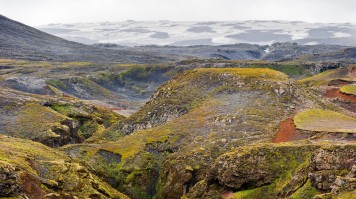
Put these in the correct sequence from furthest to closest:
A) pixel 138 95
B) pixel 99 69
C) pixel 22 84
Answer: pixel 99 69 → pixel 138 95 → pixel 22 84

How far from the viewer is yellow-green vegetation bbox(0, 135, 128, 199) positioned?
70.1ft

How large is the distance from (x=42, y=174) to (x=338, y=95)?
109ft

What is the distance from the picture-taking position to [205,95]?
4341 centimetres

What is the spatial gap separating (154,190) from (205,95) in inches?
552

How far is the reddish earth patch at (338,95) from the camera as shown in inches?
1758

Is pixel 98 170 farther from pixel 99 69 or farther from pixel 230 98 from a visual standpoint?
pixel 99 69

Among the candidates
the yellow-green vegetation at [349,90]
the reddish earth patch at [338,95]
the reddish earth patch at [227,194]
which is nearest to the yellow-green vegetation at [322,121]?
the reddish earth patch at [227,194]

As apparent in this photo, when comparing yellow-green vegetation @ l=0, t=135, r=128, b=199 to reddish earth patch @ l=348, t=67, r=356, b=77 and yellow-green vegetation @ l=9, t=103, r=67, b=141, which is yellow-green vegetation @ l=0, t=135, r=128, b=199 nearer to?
yellow-green vegetation @ l=9, t=103, r=67, b=141

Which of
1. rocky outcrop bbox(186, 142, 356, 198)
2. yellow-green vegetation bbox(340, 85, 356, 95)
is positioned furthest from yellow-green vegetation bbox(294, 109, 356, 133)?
yellow-green vegetation bbox(340, 85, 356, 95)

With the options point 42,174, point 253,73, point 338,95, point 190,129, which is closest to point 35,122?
point 190,129

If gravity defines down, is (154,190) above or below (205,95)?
below

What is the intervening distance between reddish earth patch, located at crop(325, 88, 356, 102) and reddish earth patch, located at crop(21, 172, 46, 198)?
1315 inches

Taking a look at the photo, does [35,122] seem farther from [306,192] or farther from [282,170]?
[306,192]

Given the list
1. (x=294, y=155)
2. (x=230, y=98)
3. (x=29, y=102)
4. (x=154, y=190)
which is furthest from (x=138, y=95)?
(x=294, y=155)
